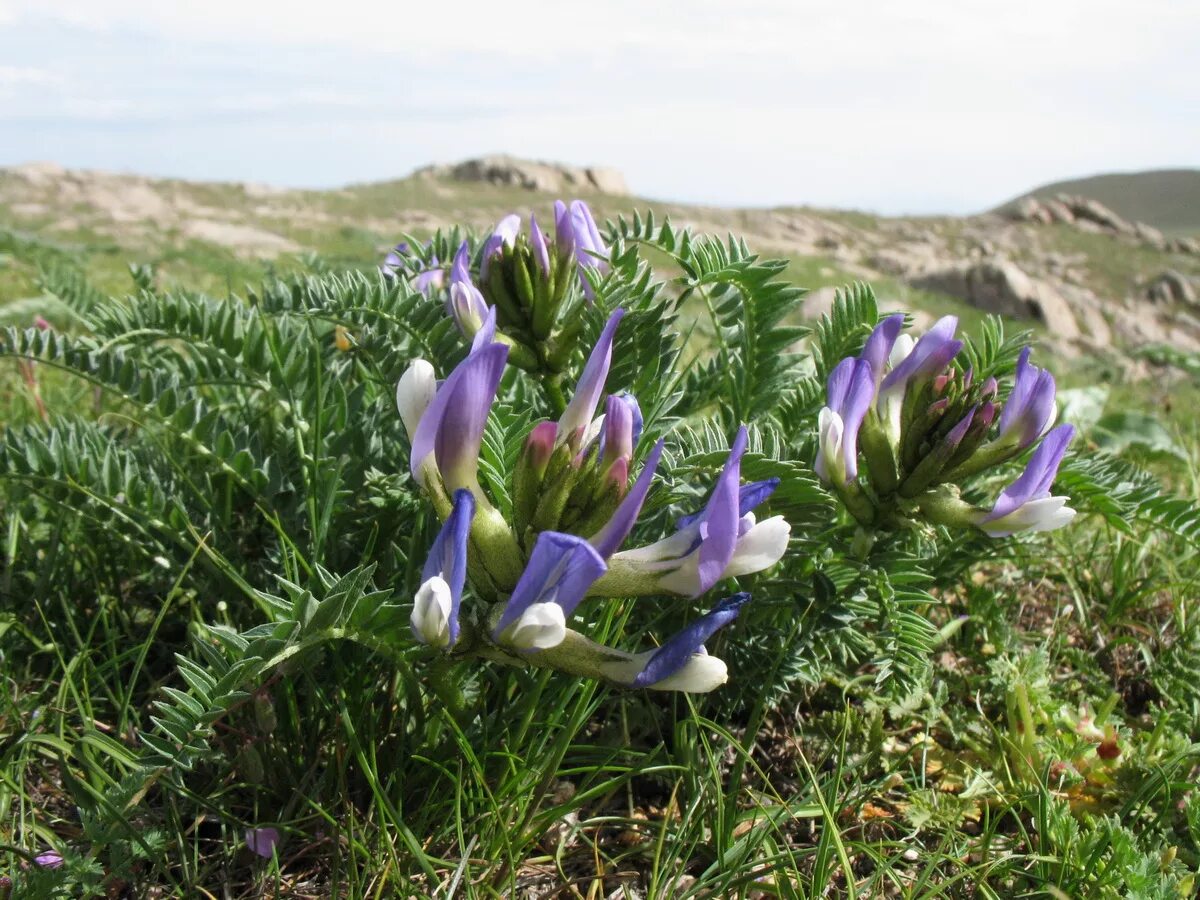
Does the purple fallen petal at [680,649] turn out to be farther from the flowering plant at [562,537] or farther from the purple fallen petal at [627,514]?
the purple fallen petal at [627,514]

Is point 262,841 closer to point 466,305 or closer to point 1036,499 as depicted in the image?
point 466,305

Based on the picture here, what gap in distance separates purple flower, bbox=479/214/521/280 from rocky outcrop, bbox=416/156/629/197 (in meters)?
51.4

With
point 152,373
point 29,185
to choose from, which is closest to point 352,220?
point 29,185

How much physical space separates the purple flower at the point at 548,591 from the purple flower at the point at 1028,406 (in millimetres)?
863

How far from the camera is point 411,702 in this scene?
1562 mm

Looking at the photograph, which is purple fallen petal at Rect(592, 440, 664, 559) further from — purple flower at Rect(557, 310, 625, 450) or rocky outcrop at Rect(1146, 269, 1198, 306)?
rocky outcrop at Rect(1146, 269, 1198, 306)

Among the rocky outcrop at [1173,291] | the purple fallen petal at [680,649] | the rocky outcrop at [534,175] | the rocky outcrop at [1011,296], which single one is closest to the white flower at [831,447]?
the purple fallen petal at [680,649]

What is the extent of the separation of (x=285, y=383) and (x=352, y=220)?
108 feet

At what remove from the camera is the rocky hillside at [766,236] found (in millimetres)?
17734

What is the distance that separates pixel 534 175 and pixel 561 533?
180ft

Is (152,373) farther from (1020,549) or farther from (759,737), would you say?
(1020,549)

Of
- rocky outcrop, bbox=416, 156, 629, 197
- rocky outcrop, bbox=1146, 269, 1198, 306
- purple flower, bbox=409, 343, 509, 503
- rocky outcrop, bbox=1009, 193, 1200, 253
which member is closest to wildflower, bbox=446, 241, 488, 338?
purple flower, bbox=409, 343, 509, 503

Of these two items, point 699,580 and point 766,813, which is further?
point 766,813

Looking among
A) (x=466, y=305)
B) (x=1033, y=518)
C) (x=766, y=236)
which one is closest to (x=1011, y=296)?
(x=766, y=236)
